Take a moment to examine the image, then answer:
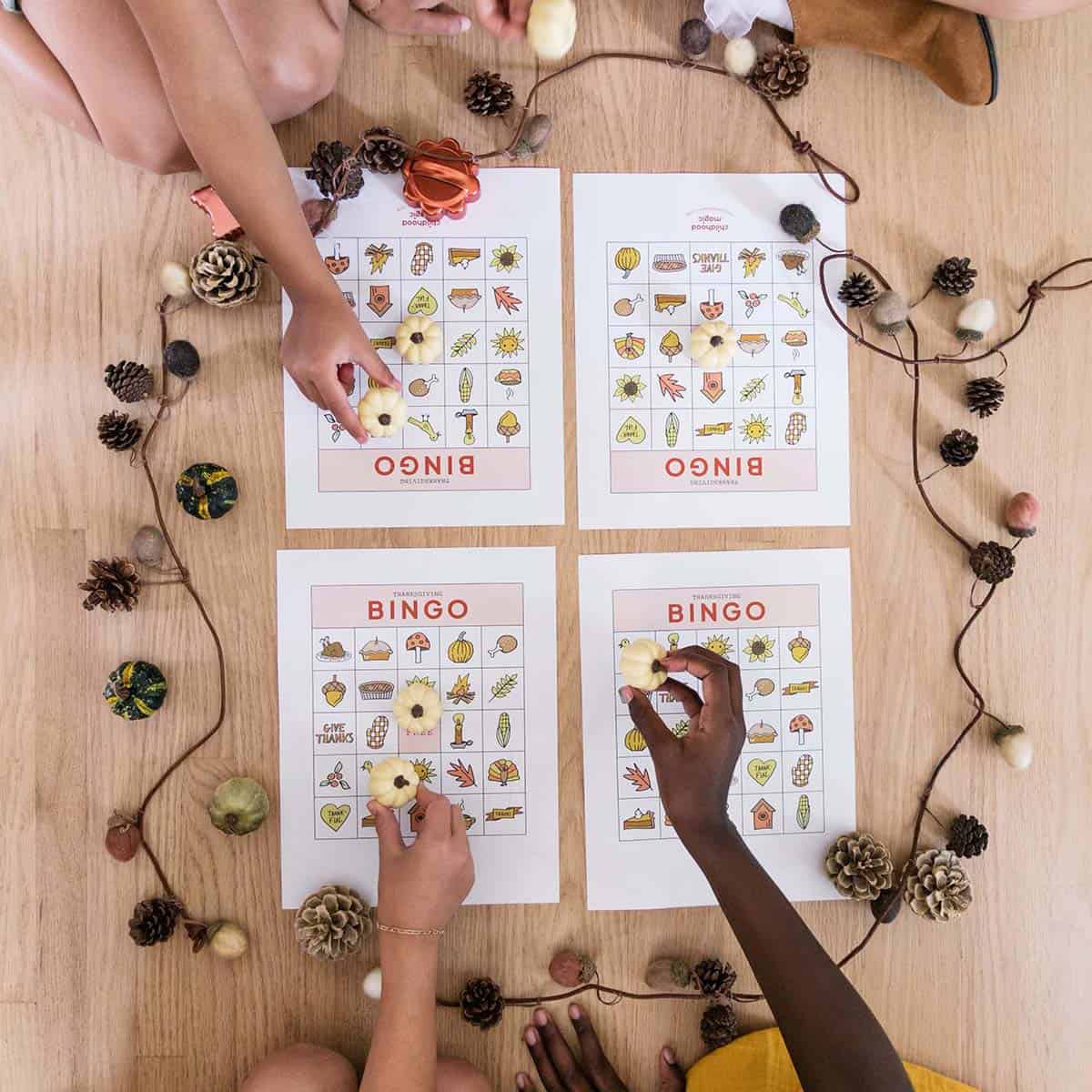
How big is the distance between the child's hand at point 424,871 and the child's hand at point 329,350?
1.32ft

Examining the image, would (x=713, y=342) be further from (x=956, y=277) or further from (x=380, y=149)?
(x=380, y=149)

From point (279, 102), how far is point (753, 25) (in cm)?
49

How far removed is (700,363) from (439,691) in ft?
1.44

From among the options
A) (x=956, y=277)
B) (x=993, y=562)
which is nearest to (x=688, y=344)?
(x=956, y=277)

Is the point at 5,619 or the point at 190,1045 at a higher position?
the point at 5,619

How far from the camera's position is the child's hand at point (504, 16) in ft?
2.77

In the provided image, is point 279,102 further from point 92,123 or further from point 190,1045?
point 190,1045

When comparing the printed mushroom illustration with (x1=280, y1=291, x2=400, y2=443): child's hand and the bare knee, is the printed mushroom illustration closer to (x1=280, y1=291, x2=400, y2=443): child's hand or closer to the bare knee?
(x1=280, y1=291, x2=400, y2=443): child's hand

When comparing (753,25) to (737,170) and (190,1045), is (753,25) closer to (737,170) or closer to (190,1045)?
(737,170)

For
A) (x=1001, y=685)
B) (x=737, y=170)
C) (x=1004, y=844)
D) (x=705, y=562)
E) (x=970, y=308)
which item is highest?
(x=737, y=170)

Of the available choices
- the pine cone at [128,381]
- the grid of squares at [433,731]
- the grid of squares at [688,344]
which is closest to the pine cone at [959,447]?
the grid of squares at [688,344]

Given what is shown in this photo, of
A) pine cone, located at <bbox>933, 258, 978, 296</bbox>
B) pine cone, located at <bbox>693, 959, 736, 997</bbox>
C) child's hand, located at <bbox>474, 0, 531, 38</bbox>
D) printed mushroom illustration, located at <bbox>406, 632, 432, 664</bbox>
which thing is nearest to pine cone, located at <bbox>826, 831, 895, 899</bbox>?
pine cone, located at <bbox>693, 959, 736, 997</bbox>

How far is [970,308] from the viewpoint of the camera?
2.89ft

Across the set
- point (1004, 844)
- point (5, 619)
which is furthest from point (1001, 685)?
point (5, 619)
